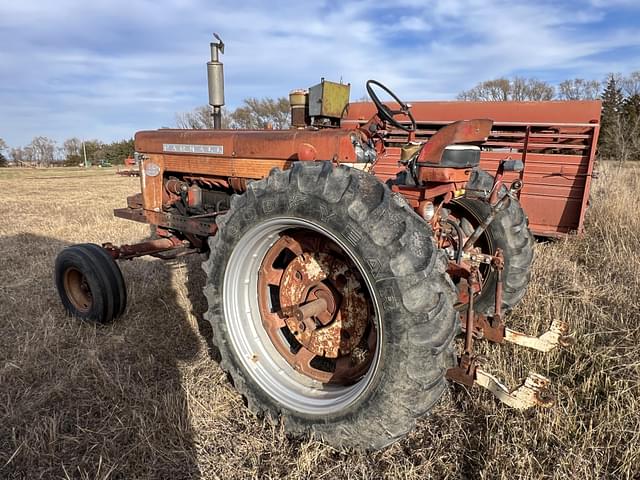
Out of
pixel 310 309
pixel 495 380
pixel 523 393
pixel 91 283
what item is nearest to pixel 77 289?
pixel 91 283

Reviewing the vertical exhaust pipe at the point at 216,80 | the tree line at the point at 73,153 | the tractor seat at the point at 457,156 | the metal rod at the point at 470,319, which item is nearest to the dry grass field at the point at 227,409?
the metal rod at the point at 470,319

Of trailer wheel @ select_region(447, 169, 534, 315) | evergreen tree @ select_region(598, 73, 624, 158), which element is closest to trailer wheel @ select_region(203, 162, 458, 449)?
trailer wheel @ select_region(447, 169, 534, 315)

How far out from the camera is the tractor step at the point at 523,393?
1.89 m

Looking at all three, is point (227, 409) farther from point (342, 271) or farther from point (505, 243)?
point (505, 243)

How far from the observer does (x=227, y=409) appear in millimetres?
2283

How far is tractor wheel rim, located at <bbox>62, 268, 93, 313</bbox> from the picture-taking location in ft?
11.3

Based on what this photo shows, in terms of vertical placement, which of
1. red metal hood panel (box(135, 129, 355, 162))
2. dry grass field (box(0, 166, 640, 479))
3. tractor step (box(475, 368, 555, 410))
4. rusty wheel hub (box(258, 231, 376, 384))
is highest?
red metal hood panel (box(135, 129, 355, 162))

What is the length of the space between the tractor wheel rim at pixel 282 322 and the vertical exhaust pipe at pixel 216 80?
1986mm

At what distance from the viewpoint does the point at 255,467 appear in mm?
1872

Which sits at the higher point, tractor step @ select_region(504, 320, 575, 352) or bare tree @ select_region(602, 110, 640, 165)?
bare tree @ select_region(602, 110, 640, 165)

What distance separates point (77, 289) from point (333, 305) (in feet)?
7.86

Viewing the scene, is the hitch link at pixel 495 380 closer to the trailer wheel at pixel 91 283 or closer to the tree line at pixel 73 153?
the trailer wheel at pixel 91 283

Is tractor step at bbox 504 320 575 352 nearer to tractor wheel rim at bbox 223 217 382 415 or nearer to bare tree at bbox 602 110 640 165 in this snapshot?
tractor wheel rim at bbox 223 217 382 415

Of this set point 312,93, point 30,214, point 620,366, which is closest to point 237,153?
point 312,93
